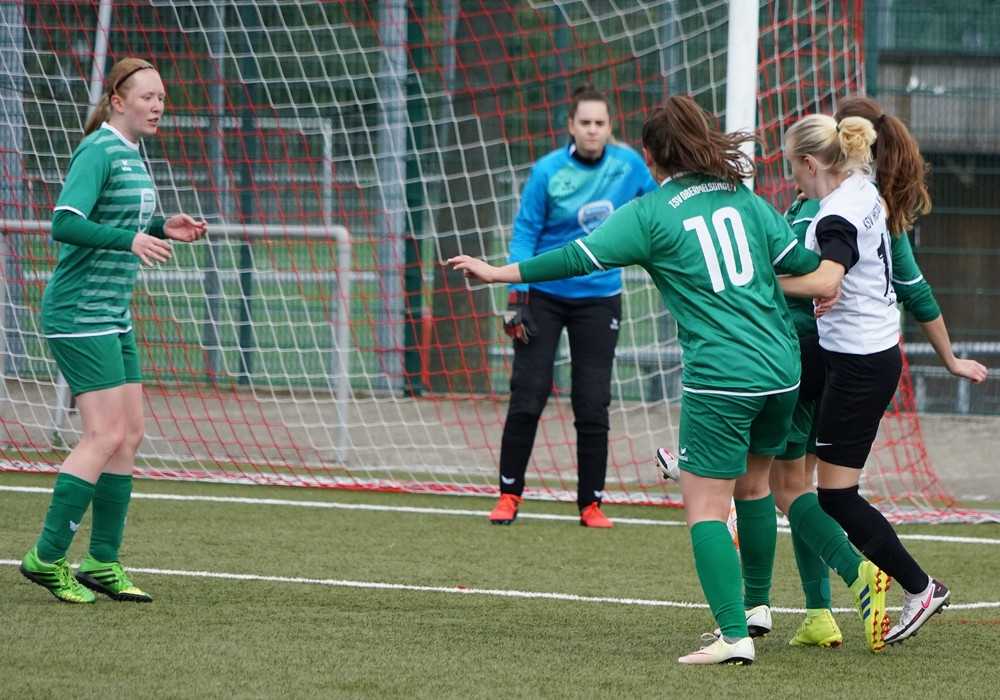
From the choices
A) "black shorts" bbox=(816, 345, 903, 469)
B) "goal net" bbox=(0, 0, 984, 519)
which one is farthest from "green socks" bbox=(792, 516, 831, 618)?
"goal net" bbox=(0, 0, 984, 519)

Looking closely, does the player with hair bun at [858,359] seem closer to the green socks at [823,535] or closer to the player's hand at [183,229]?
the green socks at [823,535]

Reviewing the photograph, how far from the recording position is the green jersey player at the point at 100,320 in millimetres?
4305

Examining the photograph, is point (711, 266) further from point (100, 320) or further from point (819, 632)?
point (100, 320)

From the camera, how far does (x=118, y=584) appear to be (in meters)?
4.39

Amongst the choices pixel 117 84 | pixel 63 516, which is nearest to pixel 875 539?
pixel 63 516

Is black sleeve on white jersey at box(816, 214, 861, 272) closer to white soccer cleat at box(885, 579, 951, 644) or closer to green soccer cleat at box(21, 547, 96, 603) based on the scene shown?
white soccer cleat at box(885, 579, 951, 644)

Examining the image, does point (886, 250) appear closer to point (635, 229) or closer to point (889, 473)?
point (635, 229)

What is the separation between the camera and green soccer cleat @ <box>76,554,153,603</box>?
438cm

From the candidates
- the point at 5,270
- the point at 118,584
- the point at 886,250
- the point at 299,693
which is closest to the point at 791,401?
the point at 886,250

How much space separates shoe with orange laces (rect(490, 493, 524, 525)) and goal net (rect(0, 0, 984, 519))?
1.54m

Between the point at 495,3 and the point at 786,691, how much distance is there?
795cm

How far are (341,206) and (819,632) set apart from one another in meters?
6.60

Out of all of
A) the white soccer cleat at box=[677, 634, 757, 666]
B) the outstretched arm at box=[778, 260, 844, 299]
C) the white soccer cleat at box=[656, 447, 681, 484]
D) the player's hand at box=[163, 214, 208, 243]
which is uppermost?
the player's hand at box=[163, 214, 208, 243]

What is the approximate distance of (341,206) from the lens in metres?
9.94
